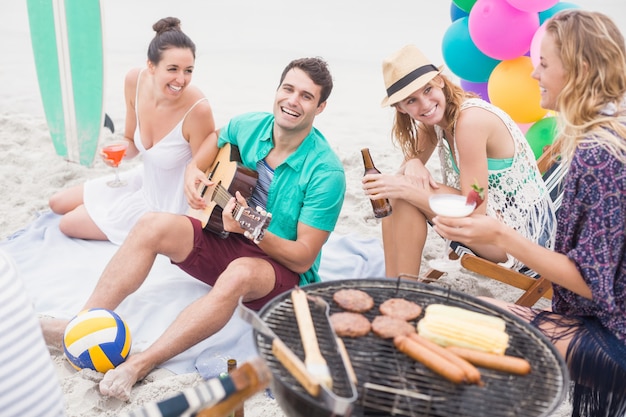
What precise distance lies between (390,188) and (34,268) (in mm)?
2459

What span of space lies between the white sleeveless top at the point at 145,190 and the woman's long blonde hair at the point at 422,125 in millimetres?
1316

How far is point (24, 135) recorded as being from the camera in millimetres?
6148

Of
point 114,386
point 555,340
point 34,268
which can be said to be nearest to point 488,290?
point 555,340

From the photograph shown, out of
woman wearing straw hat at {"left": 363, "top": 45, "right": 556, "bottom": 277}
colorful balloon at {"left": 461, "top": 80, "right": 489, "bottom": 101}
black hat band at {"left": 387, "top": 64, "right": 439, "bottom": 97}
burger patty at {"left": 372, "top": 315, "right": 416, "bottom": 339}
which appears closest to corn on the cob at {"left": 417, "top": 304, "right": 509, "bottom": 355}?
burger patty at {"left": 372, "top": 315, "right": 416, "bottom": 339}

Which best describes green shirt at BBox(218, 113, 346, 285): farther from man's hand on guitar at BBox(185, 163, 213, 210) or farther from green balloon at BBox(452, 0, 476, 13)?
green balloon at BBox(452, 0, 476, 13)

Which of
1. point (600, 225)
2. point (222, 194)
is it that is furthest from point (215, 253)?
point (600, 225)

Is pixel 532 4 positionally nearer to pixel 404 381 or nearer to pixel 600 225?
pixel 600 225

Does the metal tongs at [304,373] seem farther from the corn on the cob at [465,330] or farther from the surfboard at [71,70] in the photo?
the surfboard at [71,70]

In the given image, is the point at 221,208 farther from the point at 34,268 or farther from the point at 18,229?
the point at 18,229

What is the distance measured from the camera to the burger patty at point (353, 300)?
7.93 ft

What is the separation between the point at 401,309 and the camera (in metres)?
2.42

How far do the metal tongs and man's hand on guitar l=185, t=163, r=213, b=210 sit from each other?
180cm

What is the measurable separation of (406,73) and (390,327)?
5.36 feet

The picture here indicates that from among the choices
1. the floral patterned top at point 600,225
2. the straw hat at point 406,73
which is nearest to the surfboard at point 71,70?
the straw hat at point 406,73
